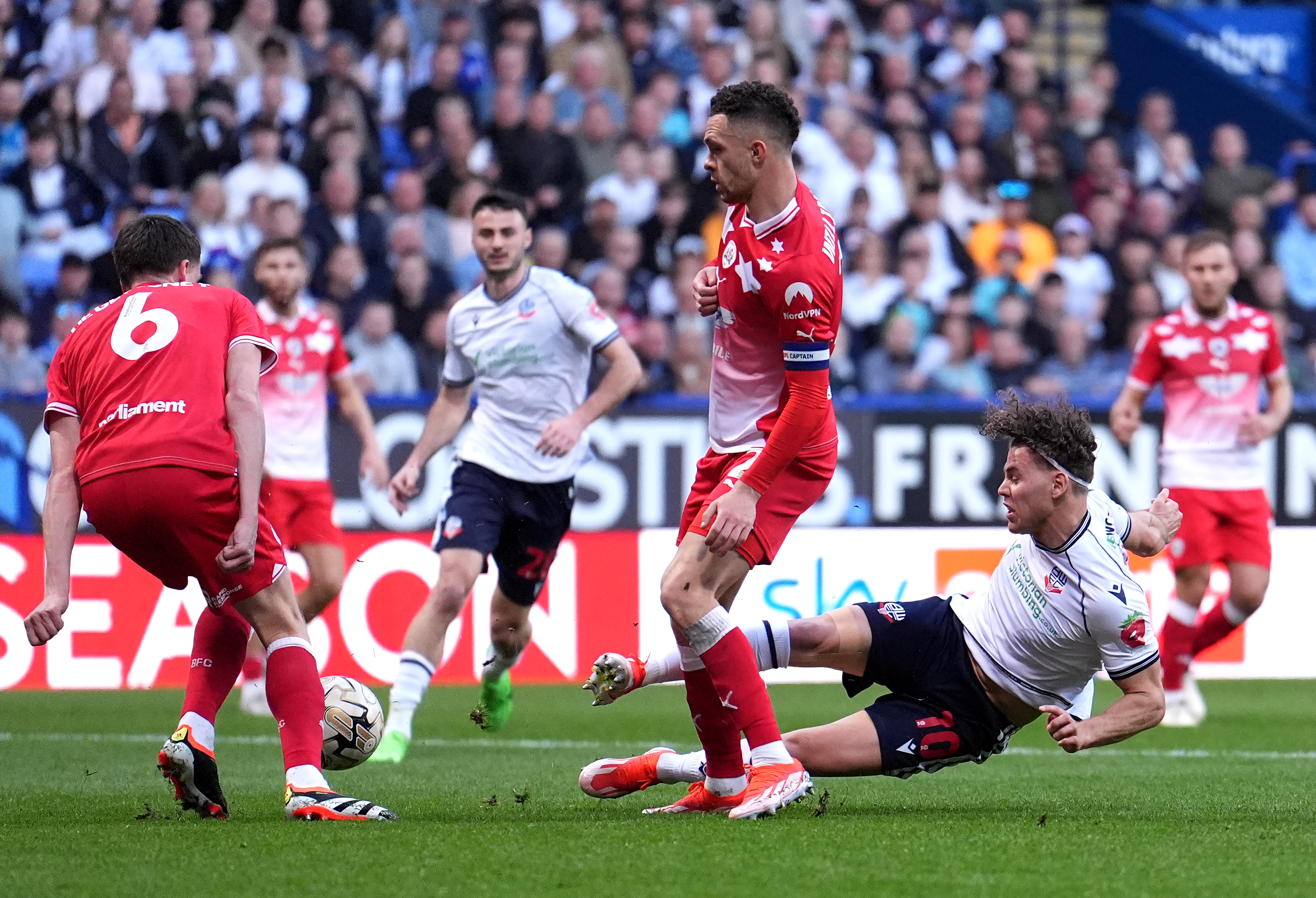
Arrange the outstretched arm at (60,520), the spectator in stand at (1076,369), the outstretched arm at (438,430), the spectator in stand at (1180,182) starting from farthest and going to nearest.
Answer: the spectator in stand at (1180,182), the spectator in stand at (1076,369), the outstretched arm at (438,430), the outstretched arm at (60,520)

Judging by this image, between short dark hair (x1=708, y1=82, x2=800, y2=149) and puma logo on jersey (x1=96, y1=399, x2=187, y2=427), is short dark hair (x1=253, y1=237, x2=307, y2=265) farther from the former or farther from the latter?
short dark hair (x1=708, y1=82, x2=800, y2=149)

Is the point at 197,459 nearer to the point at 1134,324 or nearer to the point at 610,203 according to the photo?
the point at 610,203

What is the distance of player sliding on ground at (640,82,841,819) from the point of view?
5.36m

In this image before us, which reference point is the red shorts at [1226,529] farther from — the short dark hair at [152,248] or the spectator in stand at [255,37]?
the spectator in stand at [255,37]

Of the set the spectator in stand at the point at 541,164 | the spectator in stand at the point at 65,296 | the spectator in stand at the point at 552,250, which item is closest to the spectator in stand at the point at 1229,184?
the spectator in stand at the point at 541,164

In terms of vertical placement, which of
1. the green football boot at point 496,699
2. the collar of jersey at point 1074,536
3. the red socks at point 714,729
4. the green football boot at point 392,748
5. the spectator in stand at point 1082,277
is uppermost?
the spectator in stand at point 1082,277

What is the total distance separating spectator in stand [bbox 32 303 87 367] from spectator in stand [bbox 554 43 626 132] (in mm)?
4579

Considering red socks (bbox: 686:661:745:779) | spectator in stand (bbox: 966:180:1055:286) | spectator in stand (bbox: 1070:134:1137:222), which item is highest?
spectator in stand (bbox: 1070:134:1137:222)

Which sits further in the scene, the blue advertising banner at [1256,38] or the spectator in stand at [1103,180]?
the blue advertising banner at [1256,38]

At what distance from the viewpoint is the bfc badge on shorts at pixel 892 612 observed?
19.7 ft

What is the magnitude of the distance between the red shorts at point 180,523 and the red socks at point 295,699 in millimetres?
223

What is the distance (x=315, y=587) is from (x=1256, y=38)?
15.8 meters

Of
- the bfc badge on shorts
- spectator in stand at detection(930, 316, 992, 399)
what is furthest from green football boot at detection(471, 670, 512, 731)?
spectator in stand at detection(930, 316, 992, 399)

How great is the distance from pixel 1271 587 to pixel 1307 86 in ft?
38.3
